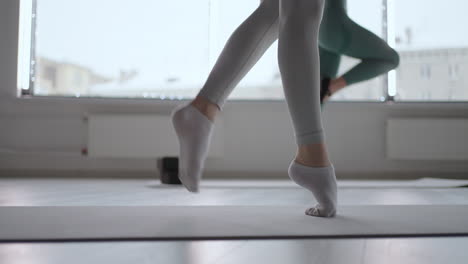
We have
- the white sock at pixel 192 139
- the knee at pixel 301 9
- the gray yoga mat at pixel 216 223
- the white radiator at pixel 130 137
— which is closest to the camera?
the gray yoga mat at pixel 216 223

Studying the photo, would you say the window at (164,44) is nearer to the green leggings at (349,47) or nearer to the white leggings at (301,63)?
the green leggings at (349,47)

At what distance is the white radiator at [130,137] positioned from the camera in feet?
12.8

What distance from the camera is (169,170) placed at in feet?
9.77

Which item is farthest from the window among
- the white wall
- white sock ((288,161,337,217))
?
white sock ((288,161,337,217))

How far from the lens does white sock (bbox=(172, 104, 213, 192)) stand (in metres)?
1.33

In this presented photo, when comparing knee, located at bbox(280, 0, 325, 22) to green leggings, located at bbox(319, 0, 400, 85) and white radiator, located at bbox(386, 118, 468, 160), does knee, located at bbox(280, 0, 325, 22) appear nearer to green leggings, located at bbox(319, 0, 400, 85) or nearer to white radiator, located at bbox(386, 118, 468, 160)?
green leggings, located at bbox(319, 0, 400, 85)

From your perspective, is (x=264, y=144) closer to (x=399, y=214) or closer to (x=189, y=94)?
(x=189, y=94)

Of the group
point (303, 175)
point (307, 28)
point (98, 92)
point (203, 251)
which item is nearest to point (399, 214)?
point (303, 175)

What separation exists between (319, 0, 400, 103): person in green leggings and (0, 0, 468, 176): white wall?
1.90m

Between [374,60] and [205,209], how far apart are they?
111cm

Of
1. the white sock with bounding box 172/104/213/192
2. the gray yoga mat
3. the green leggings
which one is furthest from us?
the green leggings

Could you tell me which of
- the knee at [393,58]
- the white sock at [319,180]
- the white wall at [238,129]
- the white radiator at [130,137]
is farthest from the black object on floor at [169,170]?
the white sock at [319,180]

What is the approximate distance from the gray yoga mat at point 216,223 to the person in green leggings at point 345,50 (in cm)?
81

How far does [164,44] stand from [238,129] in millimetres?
1004
